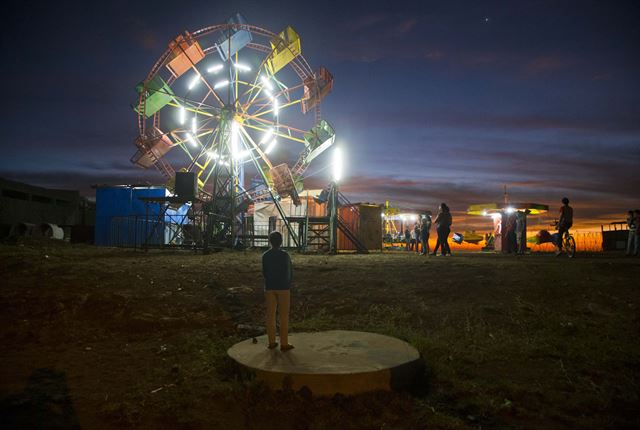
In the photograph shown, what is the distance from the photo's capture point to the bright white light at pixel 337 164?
18.2m

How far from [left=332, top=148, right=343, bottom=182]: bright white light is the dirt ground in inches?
341

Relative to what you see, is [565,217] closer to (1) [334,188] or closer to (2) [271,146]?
(1) [334,188]

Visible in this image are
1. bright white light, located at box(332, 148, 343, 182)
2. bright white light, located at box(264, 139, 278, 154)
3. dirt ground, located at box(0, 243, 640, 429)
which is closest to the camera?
dirt ground, located at box(0, 243, 640, 429)

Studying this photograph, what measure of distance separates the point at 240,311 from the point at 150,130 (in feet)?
69.2

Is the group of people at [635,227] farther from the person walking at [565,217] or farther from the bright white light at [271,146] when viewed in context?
the bright white light at [271,146]

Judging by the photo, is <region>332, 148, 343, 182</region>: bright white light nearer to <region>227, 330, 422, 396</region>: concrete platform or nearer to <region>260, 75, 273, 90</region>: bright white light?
<region>260, 75, 273, 90</region>: bright white light

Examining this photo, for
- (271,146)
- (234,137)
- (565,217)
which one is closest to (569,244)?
(565,217)

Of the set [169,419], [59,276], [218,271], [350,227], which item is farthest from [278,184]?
[169,419]

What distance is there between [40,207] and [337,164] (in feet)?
92.7

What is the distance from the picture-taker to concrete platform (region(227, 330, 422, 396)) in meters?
3.96

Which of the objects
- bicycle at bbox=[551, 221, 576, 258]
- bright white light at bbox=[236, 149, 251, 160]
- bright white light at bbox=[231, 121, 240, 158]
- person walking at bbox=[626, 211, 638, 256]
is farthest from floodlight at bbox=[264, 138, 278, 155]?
person walking at bbox=[626, 211, 638, 256]

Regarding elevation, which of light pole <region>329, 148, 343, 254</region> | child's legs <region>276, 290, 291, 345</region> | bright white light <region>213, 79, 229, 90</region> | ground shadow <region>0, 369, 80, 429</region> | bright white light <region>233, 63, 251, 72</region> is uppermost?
bright white light <region>233, 63, 251, 72</region>

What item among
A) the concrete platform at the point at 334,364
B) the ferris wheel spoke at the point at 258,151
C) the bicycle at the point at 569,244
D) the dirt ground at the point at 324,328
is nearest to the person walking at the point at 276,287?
the concrete platform at the point at 334,364

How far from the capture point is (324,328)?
21.5 feet
